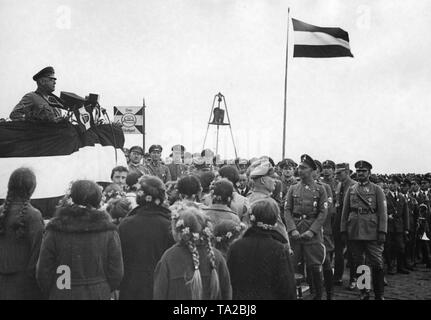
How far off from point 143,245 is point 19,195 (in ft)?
4.13

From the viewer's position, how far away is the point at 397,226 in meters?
11.6

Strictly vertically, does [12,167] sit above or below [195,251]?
above

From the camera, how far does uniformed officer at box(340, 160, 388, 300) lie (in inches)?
313

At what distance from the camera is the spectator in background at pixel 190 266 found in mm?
3973

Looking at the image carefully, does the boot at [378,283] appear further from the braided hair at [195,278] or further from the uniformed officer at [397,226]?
the braided hair at [195,278]

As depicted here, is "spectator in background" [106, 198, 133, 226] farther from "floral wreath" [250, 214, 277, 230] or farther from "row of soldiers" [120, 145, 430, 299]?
"row of soldiers" [120, 145, 430, 299]

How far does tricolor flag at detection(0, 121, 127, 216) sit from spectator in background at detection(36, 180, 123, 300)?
1779mm

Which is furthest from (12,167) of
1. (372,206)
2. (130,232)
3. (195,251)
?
(372,206)

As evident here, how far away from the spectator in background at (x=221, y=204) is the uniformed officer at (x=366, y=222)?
362 centimetres
